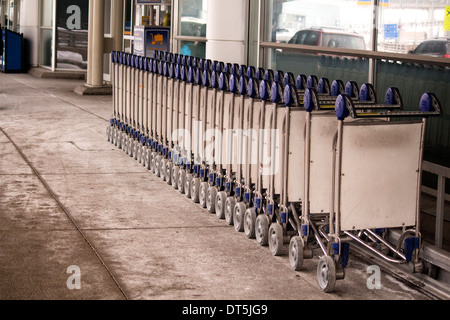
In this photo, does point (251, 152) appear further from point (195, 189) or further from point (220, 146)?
point (195, 189)

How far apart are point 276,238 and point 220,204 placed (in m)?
1.29

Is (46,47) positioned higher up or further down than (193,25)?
further down

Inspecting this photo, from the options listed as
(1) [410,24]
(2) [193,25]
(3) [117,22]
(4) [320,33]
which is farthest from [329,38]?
(3) [117,22]

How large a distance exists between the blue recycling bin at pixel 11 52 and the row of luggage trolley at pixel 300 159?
1775cm

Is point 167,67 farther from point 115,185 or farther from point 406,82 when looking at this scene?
point 406,82

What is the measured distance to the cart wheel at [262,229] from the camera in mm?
6219

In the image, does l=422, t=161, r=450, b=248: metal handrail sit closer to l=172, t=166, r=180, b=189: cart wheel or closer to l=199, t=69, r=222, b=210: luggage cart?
l=199, t=69, r=222, b=210: luggage cart

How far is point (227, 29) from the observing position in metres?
10.3

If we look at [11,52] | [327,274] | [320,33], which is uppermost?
[320,33]

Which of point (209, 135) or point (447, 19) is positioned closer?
point (447, 19)

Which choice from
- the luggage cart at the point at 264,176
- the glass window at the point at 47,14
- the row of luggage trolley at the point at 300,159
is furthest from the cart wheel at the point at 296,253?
the glass window at the point at 47,14

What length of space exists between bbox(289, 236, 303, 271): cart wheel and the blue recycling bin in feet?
68.9

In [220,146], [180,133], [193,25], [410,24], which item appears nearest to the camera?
[410,24]
